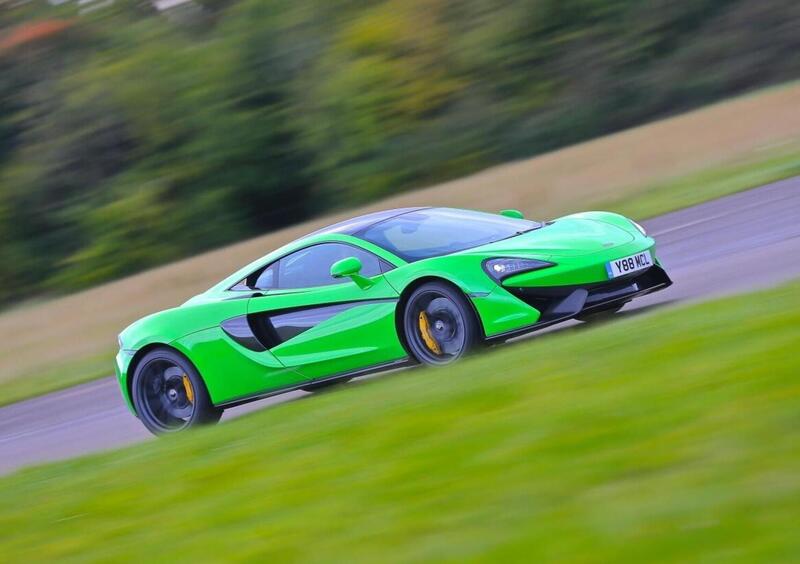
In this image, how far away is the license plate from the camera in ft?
28.0

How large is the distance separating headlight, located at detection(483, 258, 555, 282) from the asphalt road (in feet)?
4.26

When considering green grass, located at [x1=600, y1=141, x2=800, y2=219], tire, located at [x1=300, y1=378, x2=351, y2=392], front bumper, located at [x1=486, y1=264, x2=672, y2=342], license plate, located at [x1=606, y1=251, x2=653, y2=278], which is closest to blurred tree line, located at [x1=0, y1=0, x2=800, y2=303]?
green grass, located at [x1=600, y1=141, x2=800, y2=219]

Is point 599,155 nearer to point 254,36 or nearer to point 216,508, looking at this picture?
point 254,36

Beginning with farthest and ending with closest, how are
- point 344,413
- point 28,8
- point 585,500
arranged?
point 28,8 < point 344,413 < point 585,500

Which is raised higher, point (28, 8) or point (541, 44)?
point (28, 8)

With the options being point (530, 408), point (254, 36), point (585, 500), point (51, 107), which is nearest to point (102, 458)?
point (530, 408)

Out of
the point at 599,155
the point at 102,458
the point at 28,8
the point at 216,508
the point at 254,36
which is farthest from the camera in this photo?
the point at 28,8

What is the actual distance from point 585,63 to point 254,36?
8795 mm

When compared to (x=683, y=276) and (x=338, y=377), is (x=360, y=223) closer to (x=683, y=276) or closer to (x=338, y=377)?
(x=338, y=377)

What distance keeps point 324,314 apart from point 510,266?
1.50m

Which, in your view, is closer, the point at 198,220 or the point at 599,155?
the point at 599,155

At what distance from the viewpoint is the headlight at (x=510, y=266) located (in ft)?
27.6

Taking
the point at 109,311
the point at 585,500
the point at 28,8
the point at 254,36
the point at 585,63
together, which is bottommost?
the point at 585,500

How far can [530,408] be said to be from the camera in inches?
232
